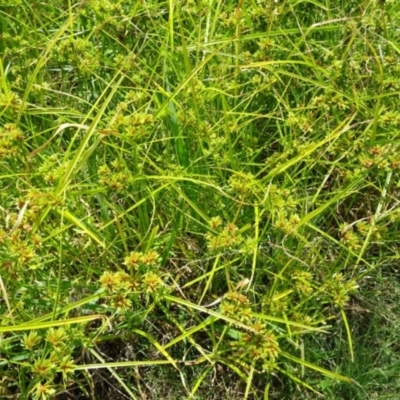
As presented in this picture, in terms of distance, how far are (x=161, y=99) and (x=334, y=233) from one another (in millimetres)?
502

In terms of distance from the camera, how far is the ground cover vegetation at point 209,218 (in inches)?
46.9

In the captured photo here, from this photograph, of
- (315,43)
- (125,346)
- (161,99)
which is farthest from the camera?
(315,43)

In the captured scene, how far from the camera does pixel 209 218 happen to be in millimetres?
1289

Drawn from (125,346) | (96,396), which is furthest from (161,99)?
(96,396)

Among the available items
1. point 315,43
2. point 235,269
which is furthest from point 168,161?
point 315,43

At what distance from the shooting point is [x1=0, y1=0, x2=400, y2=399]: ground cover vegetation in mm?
1192

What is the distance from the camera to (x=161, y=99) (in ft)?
4.85

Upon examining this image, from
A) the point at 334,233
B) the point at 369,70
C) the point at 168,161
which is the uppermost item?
the point at 369,70

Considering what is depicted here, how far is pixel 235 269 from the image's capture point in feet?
4.33

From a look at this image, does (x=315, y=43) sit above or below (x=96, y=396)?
above

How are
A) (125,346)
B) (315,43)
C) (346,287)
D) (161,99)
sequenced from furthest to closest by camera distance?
(315,43)
(161,99)
(125,346)
(346,287)

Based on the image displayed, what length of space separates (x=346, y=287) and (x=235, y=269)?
0.73 feet

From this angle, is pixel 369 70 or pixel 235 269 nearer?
pixel 235 269

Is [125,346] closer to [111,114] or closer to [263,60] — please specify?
[111,114]
